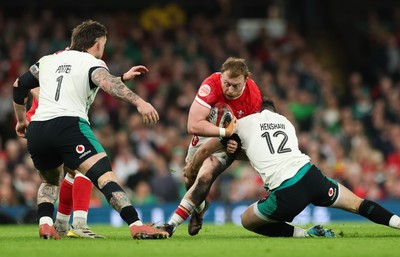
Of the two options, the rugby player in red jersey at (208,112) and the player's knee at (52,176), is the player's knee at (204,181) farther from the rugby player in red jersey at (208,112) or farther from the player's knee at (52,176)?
the player's knee at (52,176)

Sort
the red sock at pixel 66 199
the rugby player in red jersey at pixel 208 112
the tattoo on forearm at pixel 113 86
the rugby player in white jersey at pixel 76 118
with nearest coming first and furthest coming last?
the tattoo on forearm at pixel 113 86 < the rugby player in white jersey at pixel 76 118 < the rugby player in red jersey at pixel 208 112 < the red sock at pixel 66 199

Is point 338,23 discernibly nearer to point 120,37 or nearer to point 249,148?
point 120,37

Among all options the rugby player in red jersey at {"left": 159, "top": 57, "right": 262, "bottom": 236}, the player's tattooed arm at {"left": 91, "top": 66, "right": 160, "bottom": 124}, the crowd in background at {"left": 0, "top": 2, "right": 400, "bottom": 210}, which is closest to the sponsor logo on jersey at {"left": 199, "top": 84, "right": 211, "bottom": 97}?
the rugby player in red jersey at {"left": 159, "top": 57, "right": 262, "bottom": 236}

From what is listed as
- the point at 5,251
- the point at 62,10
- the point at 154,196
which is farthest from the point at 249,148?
the point at 62,10

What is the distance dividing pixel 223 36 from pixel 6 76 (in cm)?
555

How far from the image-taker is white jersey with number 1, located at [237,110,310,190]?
10234 mm

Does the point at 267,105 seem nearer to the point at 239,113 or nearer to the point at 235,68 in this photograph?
the point at 239,113

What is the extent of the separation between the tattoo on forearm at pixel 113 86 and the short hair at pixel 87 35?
1.82ft

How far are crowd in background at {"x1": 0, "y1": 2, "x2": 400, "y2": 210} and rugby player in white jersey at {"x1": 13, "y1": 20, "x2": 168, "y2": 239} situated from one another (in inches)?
288

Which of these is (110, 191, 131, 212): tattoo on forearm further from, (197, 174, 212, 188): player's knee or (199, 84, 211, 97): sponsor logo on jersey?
(199, 84, 211, 97): sponsor logo on jersey

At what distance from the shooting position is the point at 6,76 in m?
20.4

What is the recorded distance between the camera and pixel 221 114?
35.6 ft

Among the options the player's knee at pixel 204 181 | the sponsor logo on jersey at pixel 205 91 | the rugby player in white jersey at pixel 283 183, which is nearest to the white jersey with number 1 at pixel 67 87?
the sponsor logo on jersey at pixel 205 91

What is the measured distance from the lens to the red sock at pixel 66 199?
11.0 meters
